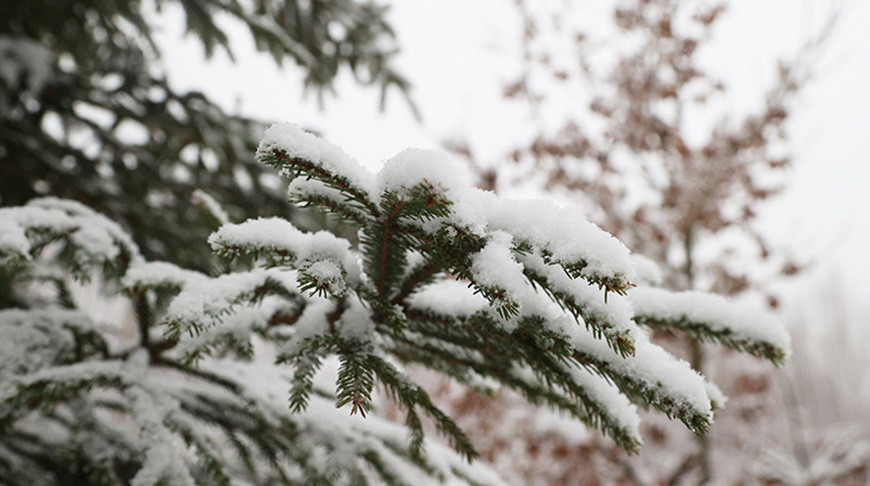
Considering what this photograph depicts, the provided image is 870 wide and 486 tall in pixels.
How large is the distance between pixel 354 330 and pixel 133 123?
223cm

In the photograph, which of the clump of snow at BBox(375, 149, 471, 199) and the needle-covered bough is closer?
the clump of snow at BBox(375, 149, 471, 199)

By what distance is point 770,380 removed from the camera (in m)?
4.45

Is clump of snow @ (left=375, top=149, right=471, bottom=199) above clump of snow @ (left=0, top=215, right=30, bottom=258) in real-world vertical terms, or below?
above

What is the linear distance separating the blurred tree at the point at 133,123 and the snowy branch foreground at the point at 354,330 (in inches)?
45.8

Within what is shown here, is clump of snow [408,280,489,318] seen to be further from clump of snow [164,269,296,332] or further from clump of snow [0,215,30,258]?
clump of snow [0,215,30,258]

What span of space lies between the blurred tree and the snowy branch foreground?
1.16 meters

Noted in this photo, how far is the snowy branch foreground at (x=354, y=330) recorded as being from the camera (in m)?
0.66

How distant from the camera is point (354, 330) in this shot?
91 cm

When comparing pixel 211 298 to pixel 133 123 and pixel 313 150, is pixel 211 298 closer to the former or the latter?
pixel 313 150

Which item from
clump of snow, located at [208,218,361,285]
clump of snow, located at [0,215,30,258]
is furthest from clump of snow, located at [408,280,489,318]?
clump of snow, located at [0,215,30,258]

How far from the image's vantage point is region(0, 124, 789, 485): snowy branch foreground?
66 centimetres

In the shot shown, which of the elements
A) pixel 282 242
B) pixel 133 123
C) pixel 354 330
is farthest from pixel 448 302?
pixel 133 123

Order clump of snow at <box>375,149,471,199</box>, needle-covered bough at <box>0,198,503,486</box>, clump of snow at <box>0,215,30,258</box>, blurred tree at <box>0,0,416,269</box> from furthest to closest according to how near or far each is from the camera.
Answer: blurred tree at <box>0,0,416,269</box>, needle-covered bough at <box>0,198,503,486</box>, clump of snow at <box>0,215,30,258</box>, clump of snow at <box>375,149,471,199</box>

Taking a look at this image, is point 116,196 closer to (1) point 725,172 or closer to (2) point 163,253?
(2) point 163,253
